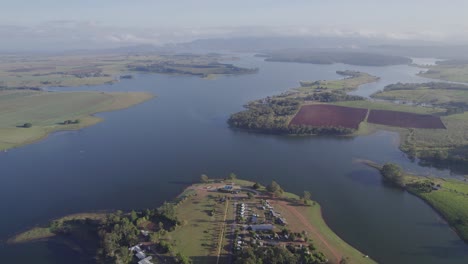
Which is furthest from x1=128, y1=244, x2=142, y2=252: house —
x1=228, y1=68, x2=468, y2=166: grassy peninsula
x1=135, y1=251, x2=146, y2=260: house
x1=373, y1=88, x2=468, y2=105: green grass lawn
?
x1=373, y1=88, x2=468, y2=105: green grass lawn

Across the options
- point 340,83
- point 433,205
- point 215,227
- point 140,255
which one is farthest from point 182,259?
point 340,83

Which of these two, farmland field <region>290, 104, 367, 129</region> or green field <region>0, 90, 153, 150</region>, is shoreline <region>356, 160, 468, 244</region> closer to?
farmland field <region>290, 104, 367, 129</region>

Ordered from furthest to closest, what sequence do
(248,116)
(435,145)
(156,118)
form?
(156,118), (248,116), (435,145)

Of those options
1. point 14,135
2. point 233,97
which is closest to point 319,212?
point 14,135

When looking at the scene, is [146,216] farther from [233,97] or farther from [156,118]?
[233,97]

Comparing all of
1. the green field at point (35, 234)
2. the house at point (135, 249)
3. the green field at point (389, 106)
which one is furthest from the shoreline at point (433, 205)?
the green field at point (35, 234)

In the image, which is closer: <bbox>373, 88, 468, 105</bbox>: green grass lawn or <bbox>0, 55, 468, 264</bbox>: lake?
<bbox>0, 55, 468, 264</bbox>: lake

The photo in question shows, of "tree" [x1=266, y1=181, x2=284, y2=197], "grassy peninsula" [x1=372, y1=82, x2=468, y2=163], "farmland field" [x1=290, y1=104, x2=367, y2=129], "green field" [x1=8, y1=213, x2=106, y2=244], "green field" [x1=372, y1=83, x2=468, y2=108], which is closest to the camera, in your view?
"green field" [x1=8, y1=213, x2=106, y2=244]
